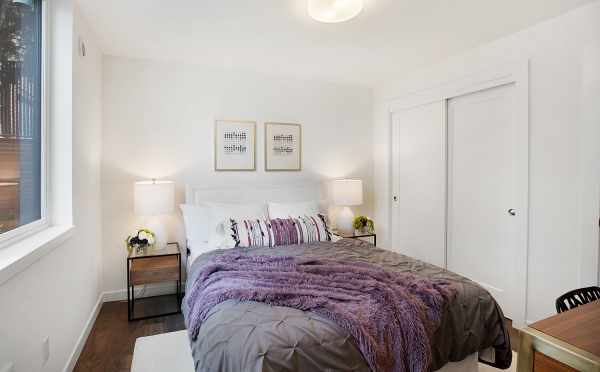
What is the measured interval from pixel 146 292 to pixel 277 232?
1630mm

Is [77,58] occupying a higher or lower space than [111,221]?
higher

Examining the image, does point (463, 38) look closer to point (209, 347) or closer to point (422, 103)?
point (422, 103)

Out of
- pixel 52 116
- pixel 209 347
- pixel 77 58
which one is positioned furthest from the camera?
pixel 77 58

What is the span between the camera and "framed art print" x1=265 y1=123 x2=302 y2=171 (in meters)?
3.84

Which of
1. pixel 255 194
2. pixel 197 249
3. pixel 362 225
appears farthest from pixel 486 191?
pixel 197 249

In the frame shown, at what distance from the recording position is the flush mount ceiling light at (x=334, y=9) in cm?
201

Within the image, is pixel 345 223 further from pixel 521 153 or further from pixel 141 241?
pixel 141 241

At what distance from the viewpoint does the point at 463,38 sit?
284 cm

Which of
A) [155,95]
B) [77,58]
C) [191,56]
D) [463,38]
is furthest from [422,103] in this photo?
[77,58]

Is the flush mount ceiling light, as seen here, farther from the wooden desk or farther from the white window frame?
the wooden desk

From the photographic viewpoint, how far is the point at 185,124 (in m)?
3.46

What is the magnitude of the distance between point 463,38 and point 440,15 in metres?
0.58

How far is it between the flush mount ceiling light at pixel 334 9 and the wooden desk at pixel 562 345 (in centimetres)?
192

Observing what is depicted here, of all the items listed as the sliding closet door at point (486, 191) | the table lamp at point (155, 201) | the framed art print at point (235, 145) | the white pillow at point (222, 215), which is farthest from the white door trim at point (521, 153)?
the table lamp at point (155, 201)
